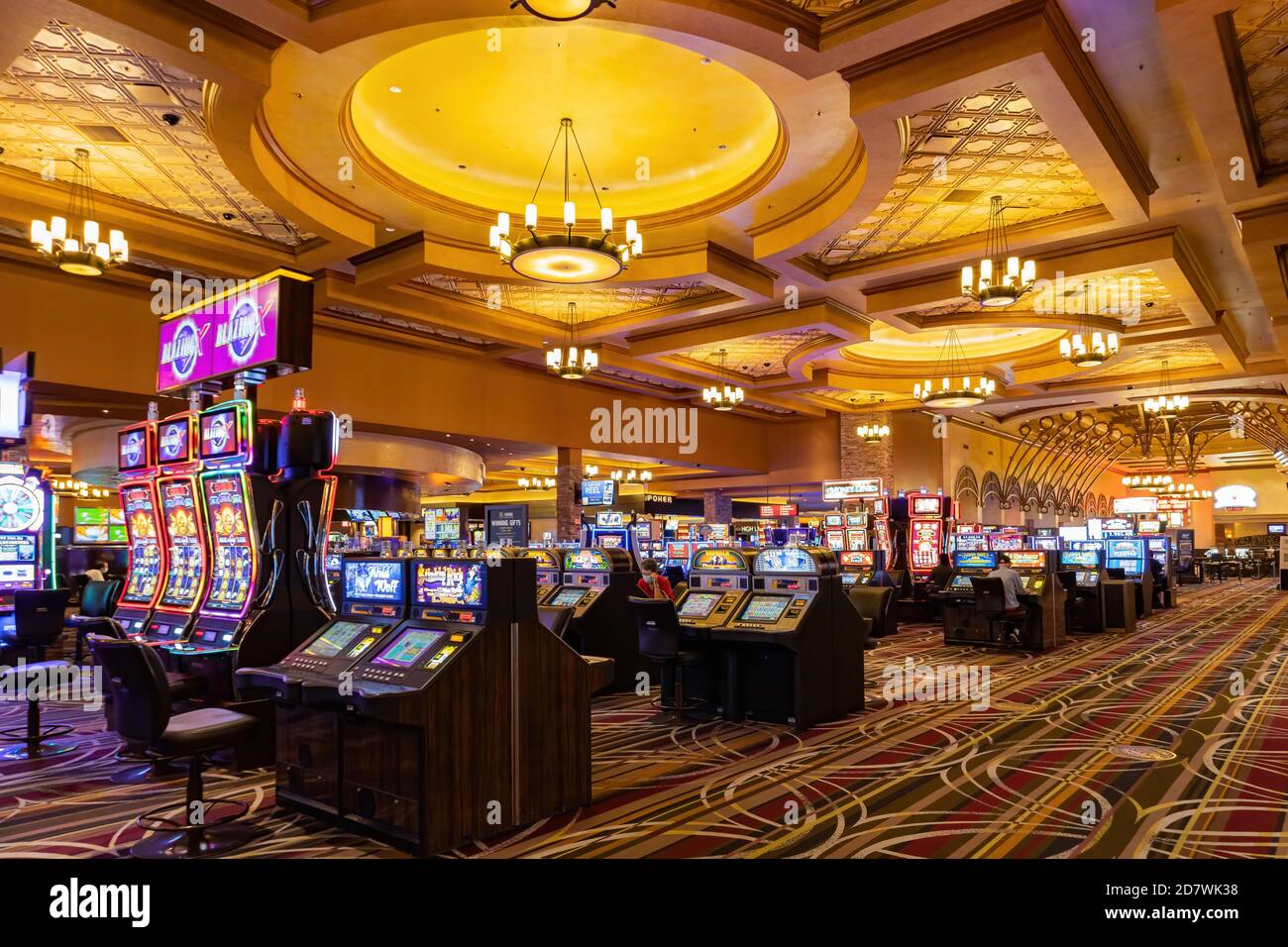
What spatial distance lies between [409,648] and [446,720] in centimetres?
43

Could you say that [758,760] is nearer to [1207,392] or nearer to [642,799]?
[642,799]

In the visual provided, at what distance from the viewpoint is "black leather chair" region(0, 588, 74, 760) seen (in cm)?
540

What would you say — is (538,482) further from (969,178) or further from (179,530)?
(179,530)

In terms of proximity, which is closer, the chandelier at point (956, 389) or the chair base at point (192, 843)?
the chair base at point (192, 843)

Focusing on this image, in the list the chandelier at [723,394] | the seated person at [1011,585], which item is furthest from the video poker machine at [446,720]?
the chandelier at [723,394]

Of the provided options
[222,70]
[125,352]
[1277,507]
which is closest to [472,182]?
[222,70]

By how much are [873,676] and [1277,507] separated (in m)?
34.8

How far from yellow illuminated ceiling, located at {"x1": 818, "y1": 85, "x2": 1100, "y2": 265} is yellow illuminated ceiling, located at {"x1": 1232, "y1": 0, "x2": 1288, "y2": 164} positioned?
129 centimetres

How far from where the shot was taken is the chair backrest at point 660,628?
574 centimetres

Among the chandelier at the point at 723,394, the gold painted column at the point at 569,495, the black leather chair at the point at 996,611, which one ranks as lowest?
the black leather chair at the point at 996,611

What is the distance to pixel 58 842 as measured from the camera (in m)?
3.74

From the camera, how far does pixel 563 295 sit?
1135 cm

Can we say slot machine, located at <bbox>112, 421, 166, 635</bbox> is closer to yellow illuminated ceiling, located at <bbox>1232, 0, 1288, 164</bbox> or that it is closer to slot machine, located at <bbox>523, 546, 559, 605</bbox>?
slot machine, located at <bbox>523, 546, 559, 605</bbox>

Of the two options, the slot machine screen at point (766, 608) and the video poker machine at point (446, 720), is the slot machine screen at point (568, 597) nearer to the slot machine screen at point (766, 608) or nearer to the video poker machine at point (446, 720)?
the slot machine screen at point (766, 608)
